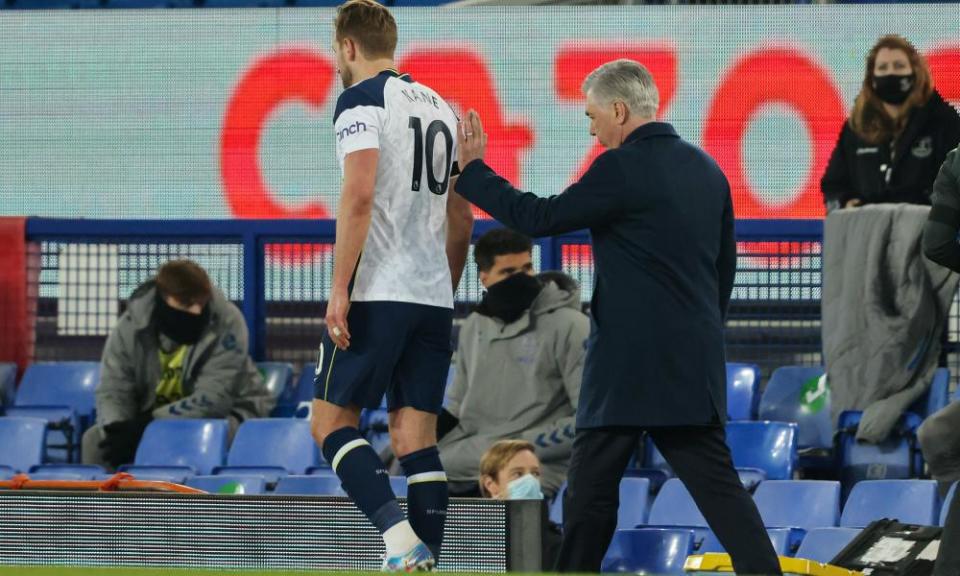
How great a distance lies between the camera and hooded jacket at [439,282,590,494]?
8.03m

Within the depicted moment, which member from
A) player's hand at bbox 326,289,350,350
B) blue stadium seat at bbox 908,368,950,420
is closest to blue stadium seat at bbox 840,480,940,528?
blue stadium seat at bbox 908,368,950,420

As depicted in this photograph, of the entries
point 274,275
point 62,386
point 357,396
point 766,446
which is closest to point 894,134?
point 766,446

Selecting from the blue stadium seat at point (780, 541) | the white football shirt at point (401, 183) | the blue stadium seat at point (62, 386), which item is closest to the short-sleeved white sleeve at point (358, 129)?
the white football shirt at point (401, 183)

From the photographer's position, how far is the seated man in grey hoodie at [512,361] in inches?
316

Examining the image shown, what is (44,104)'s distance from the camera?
37.1 ft

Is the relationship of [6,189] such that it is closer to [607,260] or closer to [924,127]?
[924,127]

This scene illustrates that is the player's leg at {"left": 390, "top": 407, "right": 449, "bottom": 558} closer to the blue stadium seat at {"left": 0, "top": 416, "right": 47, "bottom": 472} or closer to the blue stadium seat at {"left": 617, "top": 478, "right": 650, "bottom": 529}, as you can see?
the blue stadium seat at {"left": 617, "top": 478, "right": 650, "bottom": 529}

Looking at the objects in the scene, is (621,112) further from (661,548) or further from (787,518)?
(787,518)

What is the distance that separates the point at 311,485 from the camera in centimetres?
786

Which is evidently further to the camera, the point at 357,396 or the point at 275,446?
the point at 275,446

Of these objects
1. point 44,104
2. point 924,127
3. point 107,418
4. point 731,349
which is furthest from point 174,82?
point 924,127

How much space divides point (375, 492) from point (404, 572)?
1.11ft

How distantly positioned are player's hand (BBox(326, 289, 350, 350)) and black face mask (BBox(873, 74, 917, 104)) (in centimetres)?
473

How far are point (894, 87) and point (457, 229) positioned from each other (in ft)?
13.8
